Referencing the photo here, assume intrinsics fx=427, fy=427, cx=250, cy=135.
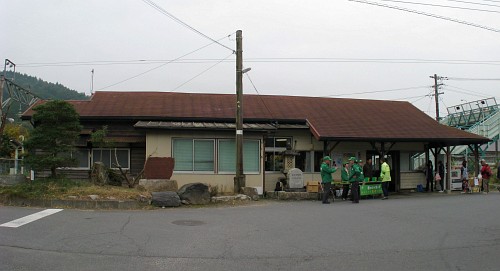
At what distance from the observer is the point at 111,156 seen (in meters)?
19.8

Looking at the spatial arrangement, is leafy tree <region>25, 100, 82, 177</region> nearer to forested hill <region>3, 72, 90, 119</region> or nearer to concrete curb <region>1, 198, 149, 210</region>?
concrete curb <region>1, 198, 149, 210</region>

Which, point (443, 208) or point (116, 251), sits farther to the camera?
point (443, 208)

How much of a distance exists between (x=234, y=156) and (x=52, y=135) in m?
7.43

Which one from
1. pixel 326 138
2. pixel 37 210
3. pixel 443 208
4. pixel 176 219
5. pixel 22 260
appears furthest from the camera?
pixel 326 138

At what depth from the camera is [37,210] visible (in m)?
12.2

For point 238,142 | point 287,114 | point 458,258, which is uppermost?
point 287,114

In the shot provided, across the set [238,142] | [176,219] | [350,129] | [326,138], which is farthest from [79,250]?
[350,129]

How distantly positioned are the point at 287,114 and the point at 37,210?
1277 centimetres

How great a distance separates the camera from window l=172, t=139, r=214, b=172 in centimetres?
1838

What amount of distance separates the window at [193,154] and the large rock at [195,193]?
3.44 metres

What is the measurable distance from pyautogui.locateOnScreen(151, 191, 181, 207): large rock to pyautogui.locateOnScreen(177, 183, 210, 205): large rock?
0.41 m

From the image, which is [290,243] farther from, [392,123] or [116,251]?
[392,123]

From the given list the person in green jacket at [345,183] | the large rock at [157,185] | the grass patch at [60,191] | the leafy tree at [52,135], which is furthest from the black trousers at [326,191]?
the leafy tree at [52,135]

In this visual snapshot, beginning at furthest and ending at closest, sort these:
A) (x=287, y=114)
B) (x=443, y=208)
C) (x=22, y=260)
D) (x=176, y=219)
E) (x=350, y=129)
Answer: (x=287, y=114)
(x=350, y=129)
(x=443, y=208)
(x=176, y=219)
(x=22, y=260)
